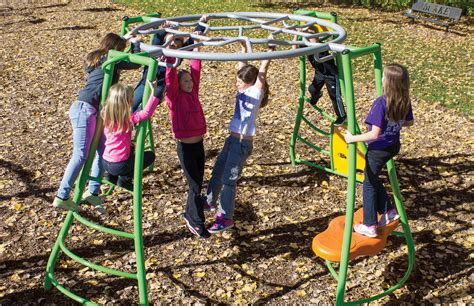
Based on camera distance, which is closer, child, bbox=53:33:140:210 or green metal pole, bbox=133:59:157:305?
green metal pole, bbox=133:59:157:305

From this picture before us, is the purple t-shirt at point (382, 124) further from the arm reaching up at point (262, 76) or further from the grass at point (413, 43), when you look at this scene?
the grass at point (413, 43)

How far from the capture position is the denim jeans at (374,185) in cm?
361

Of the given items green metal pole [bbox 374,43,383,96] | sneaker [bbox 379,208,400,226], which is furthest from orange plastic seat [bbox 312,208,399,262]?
green metal pole [bbox 374,43,383,96]

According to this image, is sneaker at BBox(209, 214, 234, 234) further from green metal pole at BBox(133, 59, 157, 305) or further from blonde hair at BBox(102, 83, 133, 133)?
blonde hair at BBox(102, 83, 133, 133)

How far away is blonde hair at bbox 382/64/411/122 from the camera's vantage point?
3.42 m

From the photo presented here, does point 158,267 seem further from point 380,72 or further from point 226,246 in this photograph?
point 380,72

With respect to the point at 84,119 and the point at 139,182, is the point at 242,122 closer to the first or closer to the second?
the point at 139,182

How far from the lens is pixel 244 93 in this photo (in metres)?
4.02

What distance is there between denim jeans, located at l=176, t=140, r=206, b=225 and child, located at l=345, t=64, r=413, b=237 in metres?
1.22

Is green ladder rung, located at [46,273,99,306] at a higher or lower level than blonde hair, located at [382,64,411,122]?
lower

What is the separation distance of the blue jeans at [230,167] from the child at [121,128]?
567 millimetres

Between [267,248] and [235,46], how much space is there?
8378mm

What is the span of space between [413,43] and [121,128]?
409 inches

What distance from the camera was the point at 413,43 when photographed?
40.9 ft
